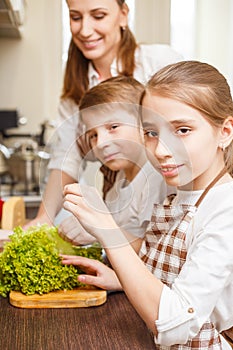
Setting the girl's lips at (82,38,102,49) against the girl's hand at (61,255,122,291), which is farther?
the girl's lips at (82,38,102,49)

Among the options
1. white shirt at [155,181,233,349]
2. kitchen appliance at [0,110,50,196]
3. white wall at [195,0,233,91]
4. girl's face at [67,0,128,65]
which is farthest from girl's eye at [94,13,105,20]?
Answer: white wall at [195,0,233,91]

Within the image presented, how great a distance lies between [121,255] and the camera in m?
0.81

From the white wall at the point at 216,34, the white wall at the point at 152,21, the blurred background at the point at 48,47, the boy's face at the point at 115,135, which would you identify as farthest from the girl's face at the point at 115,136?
the white wall at the point at 152,21

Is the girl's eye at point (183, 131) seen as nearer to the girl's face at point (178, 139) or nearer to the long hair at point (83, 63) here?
the girl's face at point (178, 139)

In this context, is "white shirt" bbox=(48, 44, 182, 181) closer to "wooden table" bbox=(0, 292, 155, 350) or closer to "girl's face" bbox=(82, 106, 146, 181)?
"girl's face" bbox=(82, 106, 146, 181)

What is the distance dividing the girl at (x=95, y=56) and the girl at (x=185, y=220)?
431 mm

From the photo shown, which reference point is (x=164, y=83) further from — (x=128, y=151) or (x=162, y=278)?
(x=162, y=278)

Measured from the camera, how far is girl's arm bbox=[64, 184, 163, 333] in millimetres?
798

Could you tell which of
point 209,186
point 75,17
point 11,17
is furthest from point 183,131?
point 11,17

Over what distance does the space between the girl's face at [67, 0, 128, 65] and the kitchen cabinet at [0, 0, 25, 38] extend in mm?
848

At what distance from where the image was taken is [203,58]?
331 centimetres

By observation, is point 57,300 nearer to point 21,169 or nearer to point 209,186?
point 209,186

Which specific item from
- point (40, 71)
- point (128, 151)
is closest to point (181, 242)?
point (128, 151)

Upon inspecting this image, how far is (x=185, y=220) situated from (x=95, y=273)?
0.71ft
